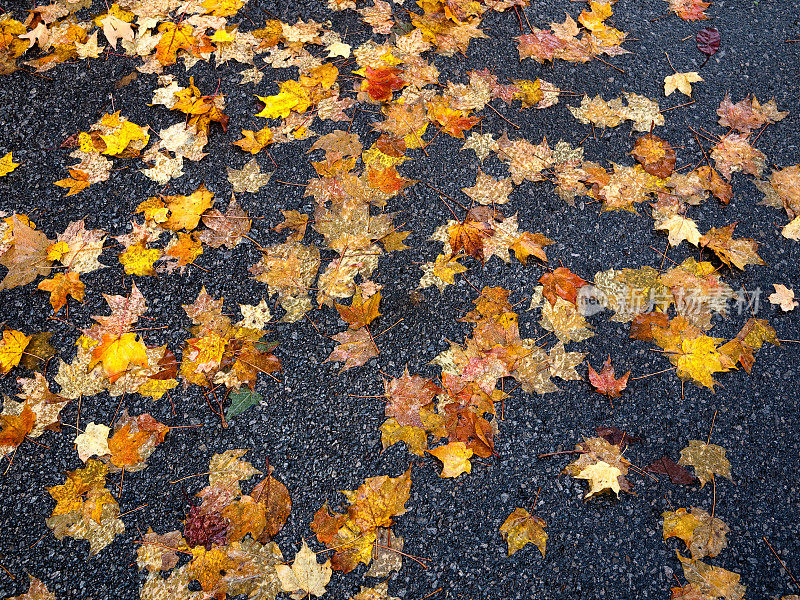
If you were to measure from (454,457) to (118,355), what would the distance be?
1.53 m

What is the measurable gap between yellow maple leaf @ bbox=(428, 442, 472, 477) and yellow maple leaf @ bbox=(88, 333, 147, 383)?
1.34 m

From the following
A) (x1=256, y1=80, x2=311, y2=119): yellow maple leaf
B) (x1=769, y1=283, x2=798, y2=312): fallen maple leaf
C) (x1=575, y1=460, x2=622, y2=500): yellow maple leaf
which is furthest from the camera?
(x1=256, y1=80, x2=311, y2=119): yellow maple leaf

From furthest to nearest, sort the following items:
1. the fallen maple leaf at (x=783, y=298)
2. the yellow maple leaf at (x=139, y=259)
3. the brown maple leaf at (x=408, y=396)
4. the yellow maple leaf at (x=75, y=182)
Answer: the yellow maple leaf at (x=75, y=182) < the yellow maple leaf at (x=139, y=259) < the fallen maple leaf at (x=783, y=298) < the brown maple leaf at (x=408, y=396)

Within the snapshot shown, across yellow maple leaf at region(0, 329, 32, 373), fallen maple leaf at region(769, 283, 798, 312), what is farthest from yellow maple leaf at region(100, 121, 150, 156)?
fallen maple leaf at region(769, 283, 798, 312)

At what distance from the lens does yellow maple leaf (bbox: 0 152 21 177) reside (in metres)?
2.84

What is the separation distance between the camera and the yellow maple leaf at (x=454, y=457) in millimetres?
2107

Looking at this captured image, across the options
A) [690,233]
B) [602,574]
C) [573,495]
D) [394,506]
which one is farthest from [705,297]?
[394,506]

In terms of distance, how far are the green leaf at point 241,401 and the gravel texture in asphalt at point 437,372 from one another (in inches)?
1.7

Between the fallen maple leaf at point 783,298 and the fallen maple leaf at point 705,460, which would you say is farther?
the fallen maple leaf at point 783,298

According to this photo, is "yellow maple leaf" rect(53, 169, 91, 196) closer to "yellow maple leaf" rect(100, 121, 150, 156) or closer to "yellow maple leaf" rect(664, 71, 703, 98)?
"yellow maple leaf" rect(100, 121, 150, 156)

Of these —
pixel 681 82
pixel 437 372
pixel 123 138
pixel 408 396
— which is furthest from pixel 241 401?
pixel 681 82

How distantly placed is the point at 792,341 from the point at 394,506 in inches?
75.2

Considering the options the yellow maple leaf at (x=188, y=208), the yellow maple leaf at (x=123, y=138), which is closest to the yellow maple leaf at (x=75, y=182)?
the yellow maple leaf at (x=123, y=138)

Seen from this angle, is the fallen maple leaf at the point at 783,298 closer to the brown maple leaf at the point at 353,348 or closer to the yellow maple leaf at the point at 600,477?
the yellow maple leaf at the point at 600,477
